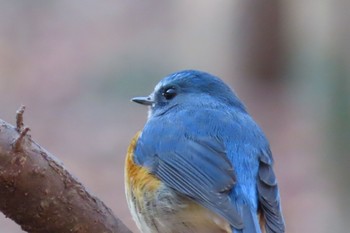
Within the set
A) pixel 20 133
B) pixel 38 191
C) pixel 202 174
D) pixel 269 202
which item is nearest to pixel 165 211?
pixel 202 174

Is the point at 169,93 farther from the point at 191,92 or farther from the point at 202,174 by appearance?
the point at 202,174

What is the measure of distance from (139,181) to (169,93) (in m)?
0.80

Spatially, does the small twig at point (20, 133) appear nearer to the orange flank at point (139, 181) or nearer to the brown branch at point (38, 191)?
the brown branch at point (38, 191)

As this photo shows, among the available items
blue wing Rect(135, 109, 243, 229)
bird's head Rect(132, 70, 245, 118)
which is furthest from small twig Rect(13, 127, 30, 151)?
bird's head Rect(132, 70, 245, 118)

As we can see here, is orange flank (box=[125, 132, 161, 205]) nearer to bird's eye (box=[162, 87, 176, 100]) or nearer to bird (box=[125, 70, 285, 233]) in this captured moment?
bird (box=[125, 70, 285, 233])

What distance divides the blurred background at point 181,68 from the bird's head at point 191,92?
3.51 meters

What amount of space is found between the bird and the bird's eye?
12 centimetres

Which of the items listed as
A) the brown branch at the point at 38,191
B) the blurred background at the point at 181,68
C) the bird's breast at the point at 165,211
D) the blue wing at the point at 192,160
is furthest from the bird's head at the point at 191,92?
the blurred background at the point at 181,68

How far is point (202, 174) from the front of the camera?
4141 millimetres

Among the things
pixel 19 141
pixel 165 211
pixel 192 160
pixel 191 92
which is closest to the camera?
pixel 19 141

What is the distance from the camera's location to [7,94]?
37.3 feet

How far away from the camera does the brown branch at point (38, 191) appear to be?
3197 mm

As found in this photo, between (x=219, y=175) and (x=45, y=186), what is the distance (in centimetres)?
102

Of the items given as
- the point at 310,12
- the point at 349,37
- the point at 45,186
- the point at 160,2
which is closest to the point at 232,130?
the point at 45,186
